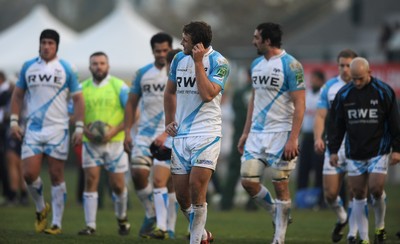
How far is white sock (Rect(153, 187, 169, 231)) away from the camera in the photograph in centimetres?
1454

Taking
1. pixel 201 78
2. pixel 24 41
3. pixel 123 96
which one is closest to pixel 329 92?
pixel 123 96

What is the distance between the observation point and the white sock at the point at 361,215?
44.9 ft

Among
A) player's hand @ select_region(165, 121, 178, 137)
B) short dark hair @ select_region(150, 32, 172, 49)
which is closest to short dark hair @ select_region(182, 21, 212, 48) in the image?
player's hand @ select_region(165, 121, 178, 137)

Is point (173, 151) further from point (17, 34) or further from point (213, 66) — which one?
Result: point (17, 34)

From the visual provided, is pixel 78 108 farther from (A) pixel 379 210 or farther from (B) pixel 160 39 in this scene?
(A) pixel 379 210

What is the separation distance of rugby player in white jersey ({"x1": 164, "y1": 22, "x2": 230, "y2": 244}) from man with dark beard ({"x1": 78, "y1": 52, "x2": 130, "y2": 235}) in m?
3.61

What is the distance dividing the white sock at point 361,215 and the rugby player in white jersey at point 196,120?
2.63 metres

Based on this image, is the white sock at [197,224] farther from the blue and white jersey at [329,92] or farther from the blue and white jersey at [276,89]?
the blue and white jersey at [329,92]

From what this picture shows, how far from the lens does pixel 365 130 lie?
13.5m

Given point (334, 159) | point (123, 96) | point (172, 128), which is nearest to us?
point (172, 128)

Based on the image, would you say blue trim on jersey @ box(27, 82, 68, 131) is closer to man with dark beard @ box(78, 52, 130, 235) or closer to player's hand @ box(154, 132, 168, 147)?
man with dark beard @ box(78, 52, 130, 235)

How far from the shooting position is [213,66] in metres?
11.7

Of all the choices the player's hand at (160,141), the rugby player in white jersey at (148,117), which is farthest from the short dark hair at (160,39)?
the player's hand at (160,141)

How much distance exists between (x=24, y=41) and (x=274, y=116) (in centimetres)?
1856
